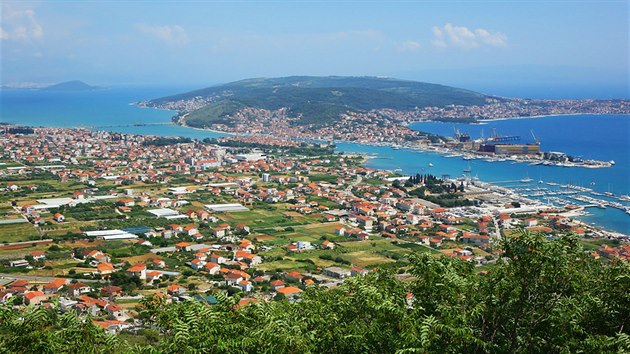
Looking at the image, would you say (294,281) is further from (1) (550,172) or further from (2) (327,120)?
(2) (327,120)

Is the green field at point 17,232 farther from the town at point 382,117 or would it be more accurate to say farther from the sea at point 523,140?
the town at point 382,117

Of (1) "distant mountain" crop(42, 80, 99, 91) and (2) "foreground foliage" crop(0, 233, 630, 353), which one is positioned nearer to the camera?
(2) "foreground foliage" crop(0, 233, 630, 353)

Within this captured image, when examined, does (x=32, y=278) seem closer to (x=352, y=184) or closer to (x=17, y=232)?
(x=17, y=232)

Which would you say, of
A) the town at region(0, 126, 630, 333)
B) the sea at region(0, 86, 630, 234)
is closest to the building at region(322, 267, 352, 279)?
the town at region(0, 126, 630, 333)

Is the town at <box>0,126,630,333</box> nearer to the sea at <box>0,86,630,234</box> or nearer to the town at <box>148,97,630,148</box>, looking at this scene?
the sea at <box>0,86,630,234</box>

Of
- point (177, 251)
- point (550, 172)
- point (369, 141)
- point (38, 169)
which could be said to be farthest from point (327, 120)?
point (177, 251)

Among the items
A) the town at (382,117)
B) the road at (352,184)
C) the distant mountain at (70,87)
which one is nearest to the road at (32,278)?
the road at (352,184)
